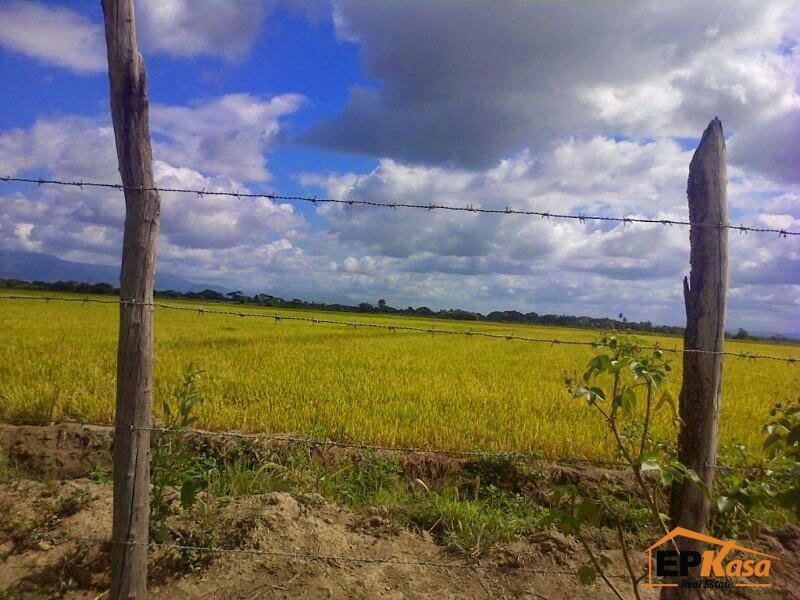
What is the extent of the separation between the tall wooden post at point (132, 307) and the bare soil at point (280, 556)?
1.98ft

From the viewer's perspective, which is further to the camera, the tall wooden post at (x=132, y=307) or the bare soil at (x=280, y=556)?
the bare soil at (x=280, y=556)

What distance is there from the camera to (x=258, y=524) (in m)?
3.59

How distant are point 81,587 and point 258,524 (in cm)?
104

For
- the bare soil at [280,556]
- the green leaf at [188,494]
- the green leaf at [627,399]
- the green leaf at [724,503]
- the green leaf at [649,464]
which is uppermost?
the green leaf at [627,399]

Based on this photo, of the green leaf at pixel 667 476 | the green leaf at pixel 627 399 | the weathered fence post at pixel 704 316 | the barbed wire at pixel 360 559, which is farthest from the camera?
the barbed wire at pixel 360 559

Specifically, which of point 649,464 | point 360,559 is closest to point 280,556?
point 360,559

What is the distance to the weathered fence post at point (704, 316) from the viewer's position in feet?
8.85

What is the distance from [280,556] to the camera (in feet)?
11.2

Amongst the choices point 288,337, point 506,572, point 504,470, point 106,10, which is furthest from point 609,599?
point 288,337

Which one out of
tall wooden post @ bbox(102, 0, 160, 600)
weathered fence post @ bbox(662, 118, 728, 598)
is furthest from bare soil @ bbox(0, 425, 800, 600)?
weathered fence post @ bbox(662, 118, 728, 598)

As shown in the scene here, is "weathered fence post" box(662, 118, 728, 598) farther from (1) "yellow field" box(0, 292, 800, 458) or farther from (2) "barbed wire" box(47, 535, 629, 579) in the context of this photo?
(2) "barbed wire" box(47, 535, 629, 579)

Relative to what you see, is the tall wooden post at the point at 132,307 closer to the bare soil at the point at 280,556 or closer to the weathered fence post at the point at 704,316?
the bare soil at the point at 280,556

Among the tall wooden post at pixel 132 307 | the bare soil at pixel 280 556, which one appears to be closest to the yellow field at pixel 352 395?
the bare soil at pixel 280 556

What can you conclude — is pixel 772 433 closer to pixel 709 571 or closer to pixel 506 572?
pixel 709 571
